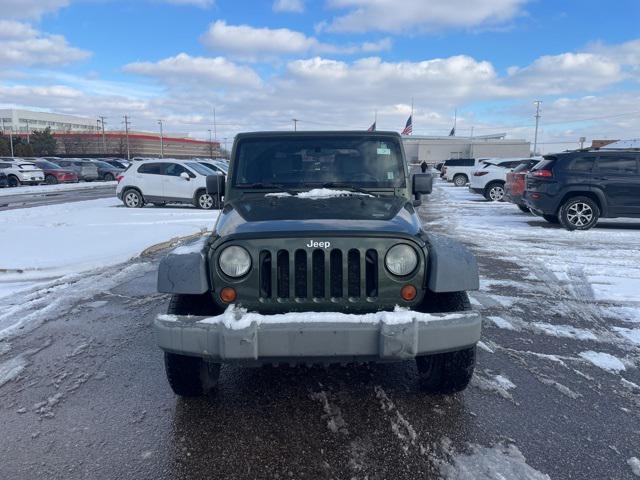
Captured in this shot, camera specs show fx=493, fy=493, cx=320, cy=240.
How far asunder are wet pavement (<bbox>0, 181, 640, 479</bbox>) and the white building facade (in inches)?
4629

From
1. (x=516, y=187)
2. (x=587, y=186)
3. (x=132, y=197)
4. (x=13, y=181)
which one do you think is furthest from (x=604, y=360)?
(x=13, y=181)

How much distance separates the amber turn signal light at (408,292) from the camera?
10.1 ft

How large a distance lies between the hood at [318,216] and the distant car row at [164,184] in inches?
492

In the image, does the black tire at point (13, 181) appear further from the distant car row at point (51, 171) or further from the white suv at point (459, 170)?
the white suv at point (459, 170)

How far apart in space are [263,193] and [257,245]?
1383 millimetres

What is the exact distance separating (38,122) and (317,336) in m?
146

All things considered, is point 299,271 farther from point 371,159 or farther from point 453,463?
point 371,159

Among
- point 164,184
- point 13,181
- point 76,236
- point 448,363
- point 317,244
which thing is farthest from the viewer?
point 13,181

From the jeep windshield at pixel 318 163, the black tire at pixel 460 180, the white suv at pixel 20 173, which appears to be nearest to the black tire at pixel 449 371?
the jeep windshield at pixel 318 163

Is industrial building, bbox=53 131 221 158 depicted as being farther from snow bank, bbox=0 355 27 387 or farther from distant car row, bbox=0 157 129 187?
snow bank, bbox=0 355 27 387

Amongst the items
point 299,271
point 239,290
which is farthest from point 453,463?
point 239,290

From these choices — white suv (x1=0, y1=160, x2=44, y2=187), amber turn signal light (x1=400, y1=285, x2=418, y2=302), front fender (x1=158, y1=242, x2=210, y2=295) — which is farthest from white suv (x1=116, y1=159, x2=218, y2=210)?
white suv (x1=0, y1=160, x2=44, y2=187)

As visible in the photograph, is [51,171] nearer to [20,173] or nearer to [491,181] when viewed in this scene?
[20,173]

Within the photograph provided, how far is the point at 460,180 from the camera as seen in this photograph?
1214 inches
